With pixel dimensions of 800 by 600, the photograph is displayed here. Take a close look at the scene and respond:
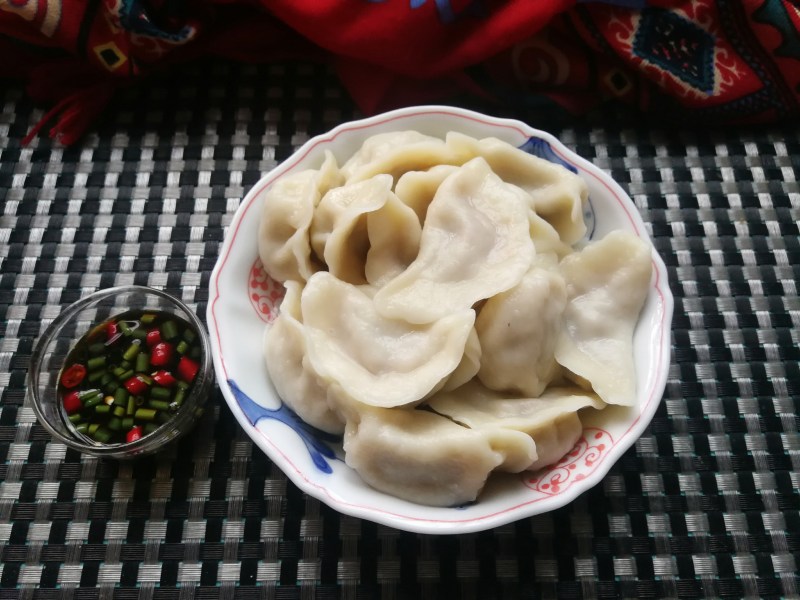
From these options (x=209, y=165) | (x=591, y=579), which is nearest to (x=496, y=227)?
(x=591, y=579)

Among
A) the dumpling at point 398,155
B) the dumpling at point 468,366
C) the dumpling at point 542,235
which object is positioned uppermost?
the dumpling at point 398,155

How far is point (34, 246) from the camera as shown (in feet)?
6.73

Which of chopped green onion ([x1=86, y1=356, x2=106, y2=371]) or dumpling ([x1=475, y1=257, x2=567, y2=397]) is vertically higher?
dumpling ([x1=475, y1=257, x2=567, y2=397])

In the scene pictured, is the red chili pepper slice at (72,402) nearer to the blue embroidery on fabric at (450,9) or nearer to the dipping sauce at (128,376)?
the dipping sauce at (128,376)

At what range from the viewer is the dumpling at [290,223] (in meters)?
1.58

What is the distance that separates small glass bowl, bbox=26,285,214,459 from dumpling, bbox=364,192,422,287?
48cm

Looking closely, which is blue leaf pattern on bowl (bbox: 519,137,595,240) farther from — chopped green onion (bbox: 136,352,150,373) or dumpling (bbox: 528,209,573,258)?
chopped green onion (bbox: 136,352,150,373)

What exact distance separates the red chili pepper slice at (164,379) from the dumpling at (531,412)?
678mm

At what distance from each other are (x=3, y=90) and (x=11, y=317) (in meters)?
0.93

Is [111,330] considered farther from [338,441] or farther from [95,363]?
[338,441]

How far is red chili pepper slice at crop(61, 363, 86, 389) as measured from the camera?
5.43 ft

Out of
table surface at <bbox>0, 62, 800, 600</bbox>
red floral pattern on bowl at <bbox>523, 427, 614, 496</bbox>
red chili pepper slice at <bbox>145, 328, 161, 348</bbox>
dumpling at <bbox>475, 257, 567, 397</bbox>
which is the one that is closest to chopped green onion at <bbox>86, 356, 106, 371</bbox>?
red chili pepper slice at <bbox>145, 328, 161, 348</bbox>

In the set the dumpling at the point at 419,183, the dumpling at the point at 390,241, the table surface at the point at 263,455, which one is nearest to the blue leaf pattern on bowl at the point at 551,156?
the dumpling at the point at 419,183

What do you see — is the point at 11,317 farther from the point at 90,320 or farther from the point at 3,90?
the point at 3,90
